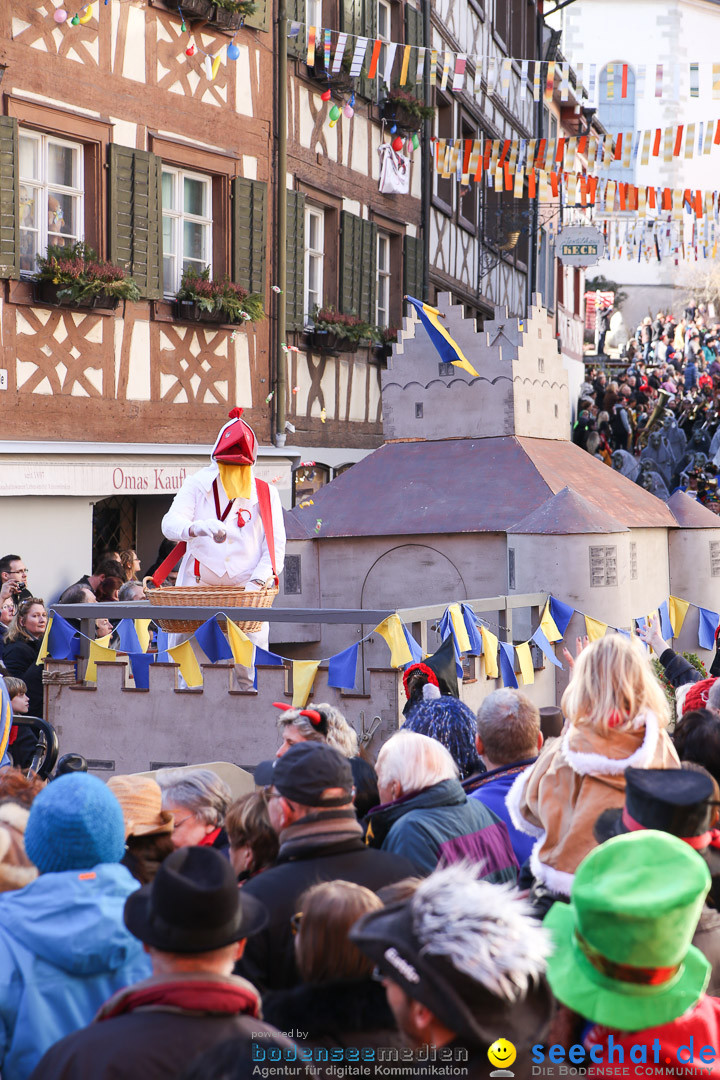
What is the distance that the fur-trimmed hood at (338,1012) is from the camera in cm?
243

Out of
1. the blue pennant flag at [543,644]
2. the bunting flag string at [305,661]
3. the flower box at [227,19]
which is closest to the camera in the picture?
the bunting flag string at [305,661]

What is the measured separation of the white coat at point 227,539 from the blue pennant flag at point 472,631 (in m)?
1.09

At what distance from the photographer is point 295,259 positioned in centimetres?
1470

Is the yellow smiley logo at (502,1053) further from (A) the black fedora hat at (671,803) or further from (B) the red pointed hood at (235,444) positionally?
(B) the red pointed hood at (235,444)

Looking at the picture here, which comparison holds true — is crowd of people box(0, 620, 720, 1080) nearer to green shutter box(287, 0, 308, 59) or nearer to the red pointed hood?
the red pointed hood

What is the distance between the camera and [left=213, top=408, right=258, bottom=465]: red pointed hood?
740 centimetres

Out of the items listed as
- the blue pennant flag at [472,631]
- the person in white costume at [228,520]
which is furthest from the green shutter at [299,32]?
the blue pennant flag at [472,631]

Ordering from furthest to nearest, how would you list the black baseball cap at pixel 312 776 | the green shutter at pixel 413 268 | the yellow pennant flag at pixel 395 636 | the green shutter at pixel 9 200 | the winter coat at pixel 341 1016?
the green shutter at pixel 413 268, the green shutter at pixel 9 200, the yellow pennant flag at pixel 395 636, the black baseball cap at pixel 312 776, the winter coat at pixel 341 1016

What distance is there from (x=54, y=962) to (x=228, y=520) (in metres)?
5.04

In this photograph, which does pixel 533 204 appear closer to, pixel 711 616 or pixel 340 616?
pixel 711 616

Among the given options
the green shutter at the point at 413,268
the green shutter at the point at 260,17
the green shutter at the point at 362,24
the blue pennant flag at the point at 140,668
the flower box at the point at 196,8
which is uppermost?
the green shutter at the point at 362,24

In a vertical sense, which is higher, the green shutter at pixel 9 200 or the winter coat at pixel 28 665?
the green shutter at pixel 9 200

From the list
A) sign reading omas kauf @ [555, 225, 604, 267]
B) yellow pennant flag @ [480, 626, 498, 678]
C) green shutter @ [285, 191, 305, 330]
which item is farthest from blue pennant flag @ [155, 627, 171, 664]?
sign reading omas kauf @ [555, 225, 604, 267]

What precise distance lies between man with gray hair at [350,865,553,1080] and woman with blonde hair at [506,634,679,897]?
3.71 ft
